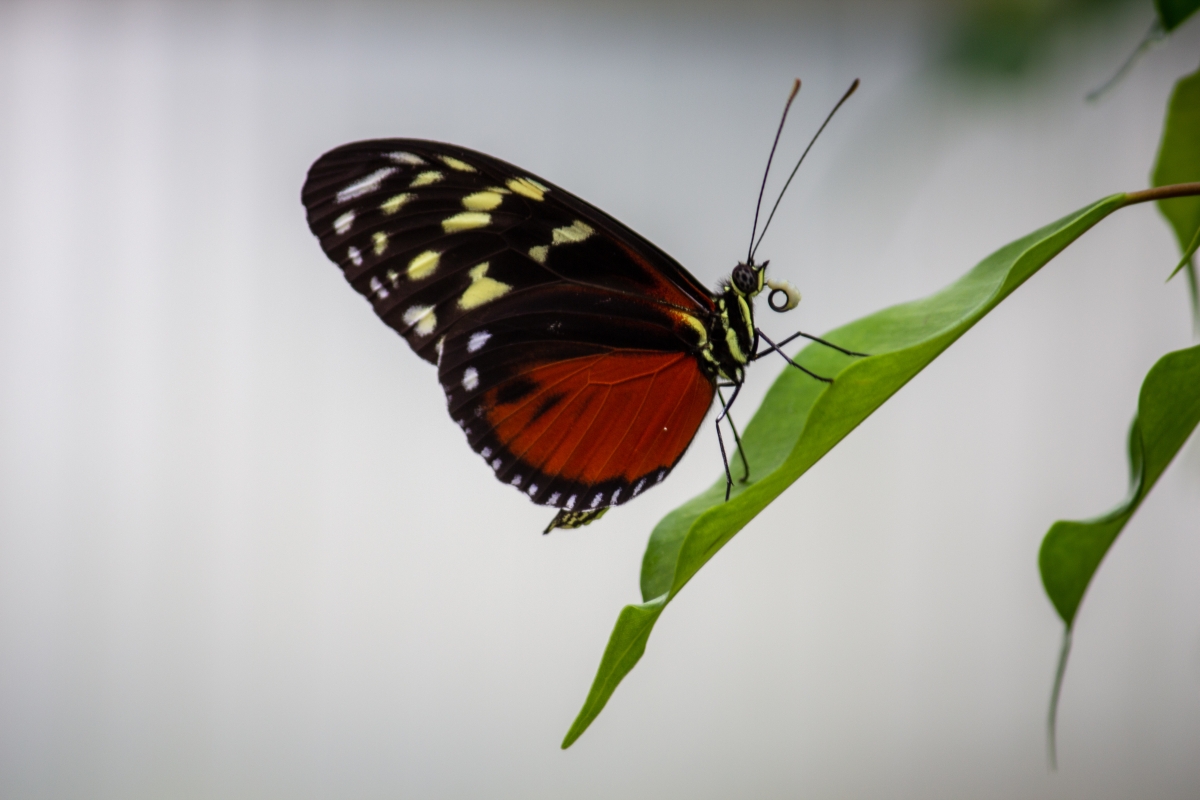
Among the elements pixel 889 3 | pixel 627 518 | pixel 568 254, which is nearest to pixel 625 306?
pixel 568 254

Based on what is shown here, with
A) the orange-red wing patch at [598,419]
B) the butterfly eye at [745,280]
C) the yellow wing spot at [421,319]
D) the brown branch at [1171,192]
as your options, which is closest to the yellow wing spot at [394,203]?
the yellow wing spot at [421,319]

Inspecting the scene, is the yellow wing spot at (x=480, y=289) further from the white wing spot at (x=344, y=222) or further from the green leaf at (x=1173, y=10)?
the green leaf at (x=1173, y=10)

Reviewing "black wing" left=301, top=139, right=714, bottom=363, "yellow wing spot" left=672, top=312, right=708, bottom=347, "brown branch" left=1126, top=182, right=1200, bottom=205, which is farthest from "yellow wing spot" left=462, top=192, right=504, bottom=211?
"brown branch" left=1126, top=182, right=1200, bottom=205

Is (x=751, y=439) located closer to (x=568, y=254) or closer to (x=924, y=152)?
(x=568, y=254)

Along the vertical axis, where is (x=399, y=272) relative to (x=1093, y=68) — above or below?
below

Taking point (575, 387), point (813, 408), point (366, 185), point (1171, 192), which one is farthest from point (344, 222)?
point (1171, 192)

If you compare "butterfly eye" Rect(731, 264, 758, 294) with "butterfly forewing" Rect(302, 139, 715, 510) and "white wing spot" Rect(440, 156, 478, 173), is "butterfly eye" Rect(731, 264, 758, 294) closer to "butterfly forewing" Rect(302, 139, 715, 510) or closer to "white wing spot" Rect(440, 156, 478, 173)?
"butterfly forewing" Rect(302, 139, 715, 510)
